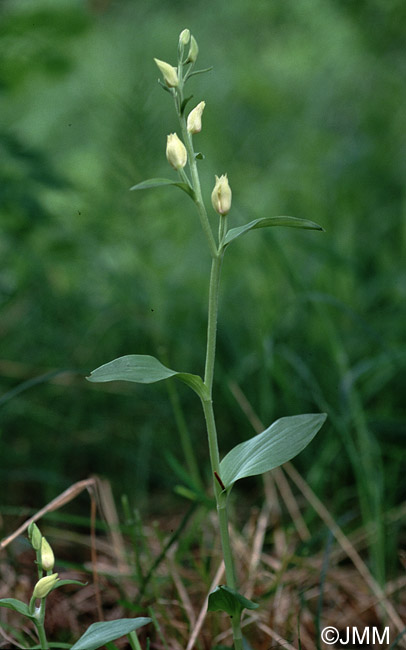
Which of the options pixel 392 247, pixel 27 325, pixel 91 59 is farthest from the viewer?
pixel 91 59

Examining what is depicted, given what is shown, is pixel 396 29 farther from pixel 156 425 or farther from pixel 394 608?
pixel 394 608

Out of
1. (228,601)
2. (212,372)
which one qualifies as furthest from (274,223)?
(228,601)

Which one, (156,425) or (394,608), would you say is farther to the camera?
(156,425)

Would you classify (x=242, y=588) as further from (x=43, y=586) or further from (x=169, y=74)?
(x=169, y=74)

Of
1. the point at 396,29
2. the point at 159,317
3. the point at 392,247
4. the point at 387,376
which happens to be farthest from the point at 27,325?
the point at 396,29

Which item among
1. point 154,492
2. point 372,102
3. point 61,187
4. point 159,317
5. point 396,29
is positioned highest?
point 396,29

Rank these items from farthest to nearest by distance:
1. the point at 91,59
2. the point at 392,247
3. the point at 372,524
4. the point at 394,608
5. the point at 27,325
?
the point at 91,59 < the point at 392,247 < the point at 27,325 < the point at 372,524 < the point at 394,608

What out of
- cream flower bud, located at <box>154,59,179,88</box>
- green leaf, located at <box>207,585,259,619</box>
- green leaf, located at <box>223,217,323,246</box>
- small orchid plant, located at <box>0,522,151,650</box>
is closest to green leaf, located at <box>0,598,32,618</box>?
small orchid plant, located at <box>0,522,151,650</box>

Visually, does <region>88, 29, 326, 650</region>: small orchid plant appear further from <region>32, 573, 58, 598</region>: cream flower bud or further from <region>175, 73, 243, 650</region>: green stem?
<region>32, 573, 58, 598</region>: cream flower bud

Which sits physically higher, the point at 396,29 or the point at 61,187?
the point at 396,29
